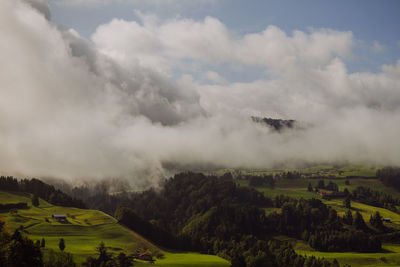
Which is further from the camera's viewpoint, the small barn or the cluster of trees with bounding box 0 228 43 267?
the small barn

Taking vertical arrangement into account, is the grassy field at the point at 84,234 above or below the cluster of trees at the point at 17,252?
below

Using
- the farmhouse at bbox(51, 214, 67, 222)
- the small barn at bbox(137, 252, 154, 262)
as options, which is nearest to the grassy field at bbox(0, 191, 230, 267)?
the farmhouse at bbox(51, 214, 67, 222)

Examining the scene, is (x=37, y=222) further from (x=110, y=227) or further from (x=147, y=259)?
(x=147, y=259)

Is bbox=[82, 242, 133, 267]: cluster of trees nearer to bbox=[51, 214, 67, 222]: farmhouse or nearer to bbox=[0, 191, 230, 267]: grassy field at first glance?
bbox=[0, 191, 230, 267]: grassy field

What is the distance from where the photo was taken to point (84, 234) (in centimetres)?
16962

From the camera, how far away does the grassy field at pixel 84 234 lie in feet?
498

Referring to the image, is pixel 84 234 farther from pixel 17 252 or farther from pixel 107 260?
pixel 17 252

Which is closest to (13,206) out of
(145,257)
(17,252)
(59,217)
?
(59,217)

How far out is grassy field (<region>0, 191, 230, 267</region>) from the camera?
151875 mm

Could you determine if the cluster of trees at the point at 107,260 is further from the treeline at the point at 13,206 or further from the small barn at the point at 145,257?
the treeline at the point at 13,206

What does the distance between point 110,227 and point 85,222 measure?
12.3 metres

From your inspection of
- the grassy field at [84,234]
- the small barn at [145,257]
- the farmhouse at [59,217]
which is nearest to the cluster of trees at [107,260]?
the grassy field at [84,234]

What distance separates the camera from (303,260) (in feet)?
620

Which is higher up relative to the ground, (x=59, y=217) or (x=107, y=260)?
(x=59, y=217)
